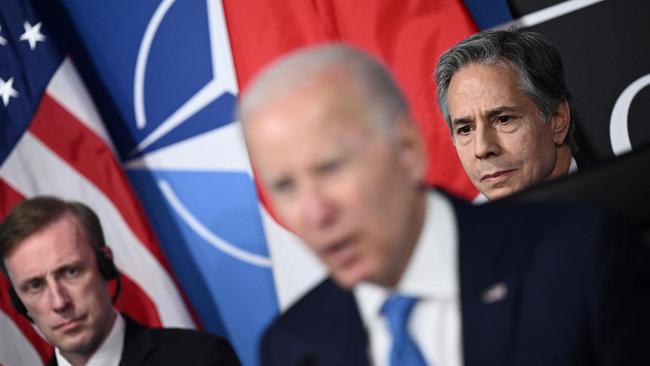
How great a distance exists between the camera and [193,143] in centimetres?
278

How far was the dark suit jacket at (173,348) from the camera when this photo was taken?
6.18 feet

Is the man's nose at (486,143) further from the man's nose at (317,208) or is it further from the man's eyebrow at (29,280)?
the man's nose at (317,208)

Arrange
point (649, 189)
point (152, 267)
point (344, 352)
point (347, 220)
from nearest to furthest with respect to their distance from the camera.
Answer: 1. point (347, 220)
2. point (344, 352)
3. point (649, 189)
4. point (152, 267)

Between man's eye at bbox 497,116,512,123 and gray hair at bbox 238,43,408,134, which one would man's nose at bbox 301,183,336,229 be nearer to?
gray hair at bbox 238,43,408,134

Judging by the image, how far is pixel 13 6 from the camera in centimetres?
274

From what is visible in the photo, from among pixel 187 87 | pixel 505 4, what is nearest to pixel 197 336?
pixel 187 87

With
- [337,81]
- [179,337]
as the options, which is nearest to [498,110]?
[179,337]

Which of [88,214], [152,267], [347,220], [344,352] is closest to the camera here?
[347,220]

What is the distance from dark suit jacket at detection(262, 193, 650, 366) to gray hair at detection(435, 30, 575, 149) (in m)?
1.27

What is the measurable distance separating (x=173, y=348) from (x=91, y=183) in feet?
3.00

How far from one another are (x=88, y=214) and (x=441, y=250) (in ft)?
4.85

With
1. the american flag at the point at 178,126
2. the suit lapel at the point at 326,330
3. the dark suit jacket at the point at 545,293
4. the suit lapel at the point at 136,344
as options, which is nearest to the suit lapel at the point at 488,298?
the dark suit jacket at the point at 545,293

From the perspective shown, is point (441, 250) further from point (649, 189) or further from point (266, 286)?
point (266, 286)

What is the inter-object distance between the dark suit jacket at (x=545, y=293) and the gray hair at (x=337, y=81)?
0.16 meters
